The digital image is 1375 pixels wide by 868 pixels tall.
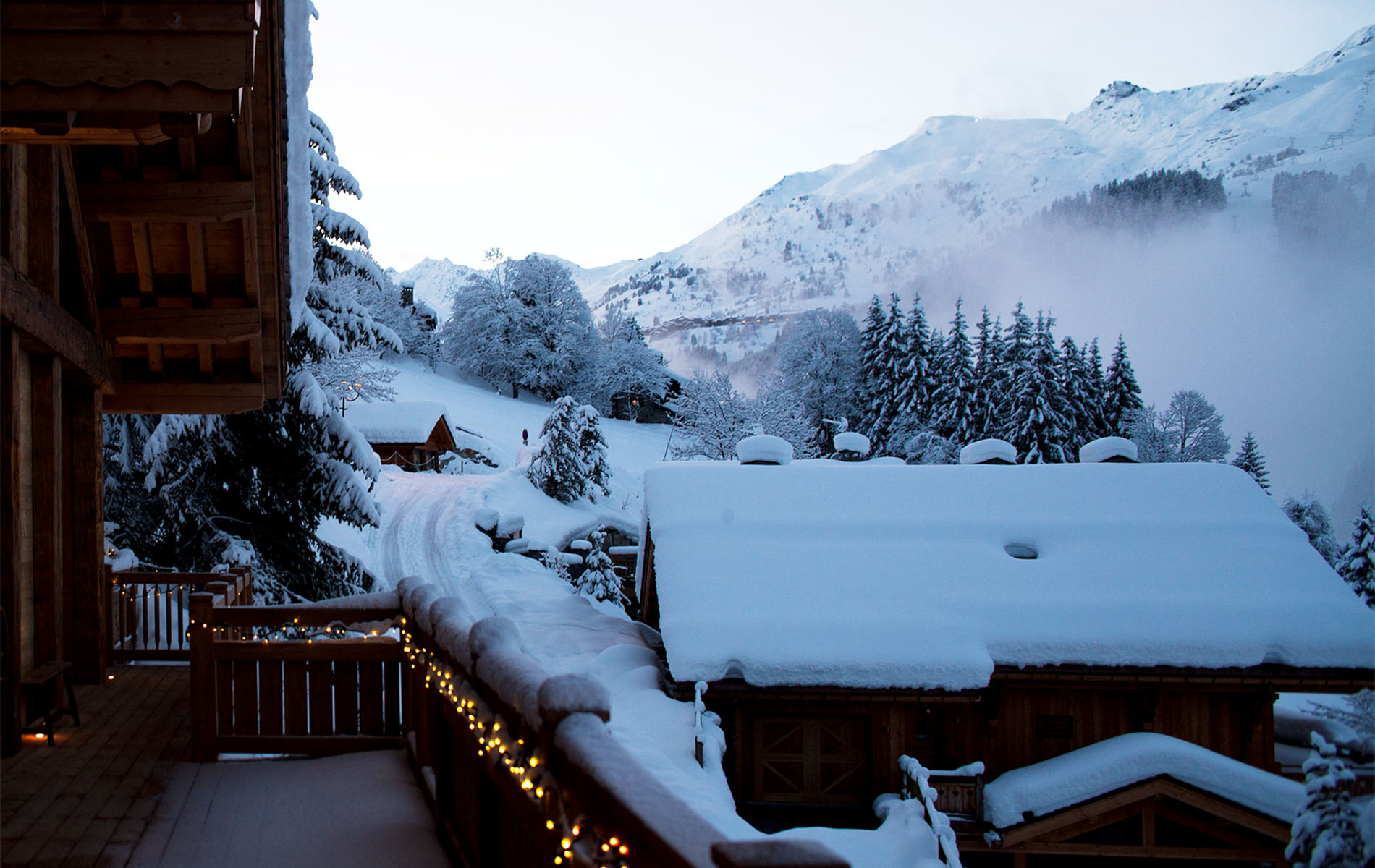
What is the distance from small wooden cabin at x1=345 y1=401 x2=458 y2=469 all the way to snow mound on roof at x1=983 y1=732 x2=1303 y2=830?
3331 cm

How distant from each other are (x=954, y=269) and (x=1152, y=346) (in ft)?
63.4

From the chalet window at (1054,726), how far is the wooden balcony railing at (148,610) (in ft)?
31.5

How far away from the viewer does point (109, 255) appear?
7461mm

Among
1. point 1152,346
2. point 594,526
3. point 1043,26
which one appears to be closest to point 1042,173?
point 1043,26

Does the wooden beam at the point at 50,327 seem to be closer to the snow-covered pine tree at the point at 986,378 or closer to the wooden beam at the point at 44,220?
the wooden beam at the point at 44,220

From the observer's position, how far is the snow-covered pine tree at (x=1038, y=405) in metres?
39.5

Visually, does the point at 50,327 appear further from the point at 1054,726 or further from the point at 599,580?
the point at 599,580

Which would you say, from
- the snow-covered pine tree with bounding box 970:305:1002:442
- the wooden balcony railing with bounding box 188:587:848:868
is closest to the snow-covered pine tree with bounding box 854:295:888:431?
the snow-covered pine tree with bounding box 970:305:1002:442

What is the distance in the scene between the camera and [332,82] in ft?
31.1

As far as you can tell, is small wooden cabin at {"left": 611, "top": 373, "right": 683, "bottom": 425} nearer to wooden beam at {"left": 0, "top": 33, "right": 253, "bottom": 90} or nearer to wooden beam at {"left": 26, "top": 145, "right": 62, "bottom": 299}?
wooden beam at {"left": 26, "top": 145, "right": 62, "bottom": 299}

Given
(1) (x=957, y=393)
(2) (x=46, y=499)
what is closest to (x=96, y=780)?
(2) (x=46, y=499)

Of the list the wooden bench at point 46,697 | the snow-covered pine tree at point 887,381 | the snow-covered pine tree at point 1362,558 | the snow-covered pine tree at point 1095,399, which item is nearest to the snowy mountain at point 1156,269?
the snow-covered pine tree at point 1362,558

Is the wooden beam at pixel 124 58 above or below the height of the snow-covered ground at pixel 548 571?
above

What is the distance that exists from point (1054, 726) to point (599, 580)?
1213 cm
